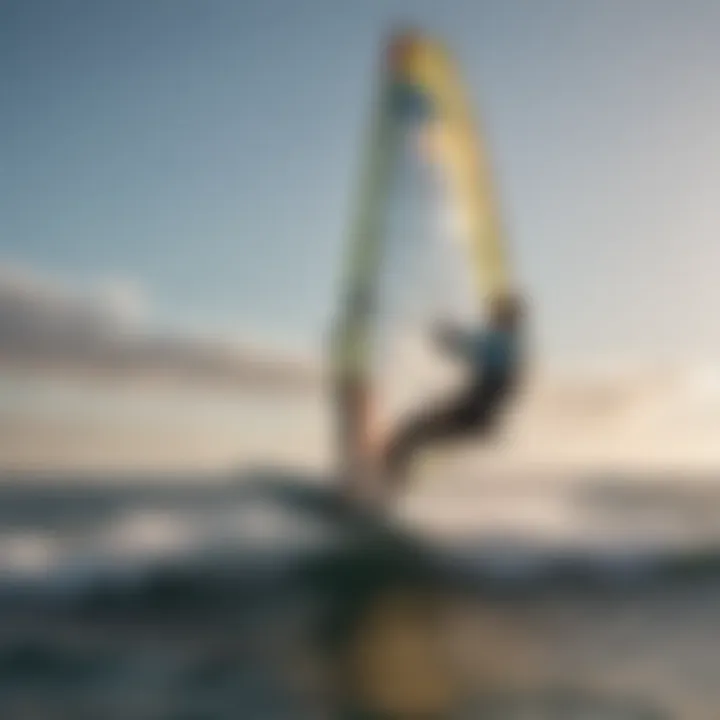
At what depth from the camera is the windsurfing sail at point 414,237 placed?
1.57 meters

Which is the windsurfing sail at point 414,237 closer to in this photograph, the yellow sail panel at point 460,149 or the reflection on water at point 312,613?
the yellow sail panel at point 460,149

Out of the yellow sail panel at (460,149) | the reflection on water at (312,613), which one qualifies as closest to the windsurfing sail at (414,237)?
the yellow sail panel at (460,149)

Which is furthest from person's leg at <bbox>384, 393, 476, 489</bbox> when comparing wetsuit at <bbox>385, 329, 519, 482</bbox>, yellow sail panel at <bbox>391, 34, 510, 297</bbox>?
yellow sail panel at <bbox>391, 34, 510, 297</bbox>

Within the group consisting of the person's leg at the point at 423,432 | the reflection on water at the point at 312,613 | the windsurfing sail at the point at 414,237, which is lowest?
the reflection on water at the point at 312,613

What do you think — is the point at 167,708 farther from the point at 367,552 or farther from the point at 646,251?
the point at 646,251

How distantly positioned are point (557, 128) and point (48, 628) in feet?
3.32

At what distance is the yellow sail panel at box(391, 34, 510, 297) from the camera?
161 cm

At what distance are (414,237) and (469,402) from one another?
25 centimetres

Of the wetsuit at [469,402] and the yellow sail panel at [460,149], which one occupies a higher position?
the yellow sail panel at [460,149]

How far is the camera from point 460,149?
5.33 feet

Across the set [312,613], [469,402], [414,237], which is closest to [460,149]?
[414,237]

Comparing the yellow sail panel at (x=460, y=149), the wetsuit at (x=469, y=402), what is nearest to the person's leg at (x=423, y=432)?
the wetsuit at (x=469, y=402)

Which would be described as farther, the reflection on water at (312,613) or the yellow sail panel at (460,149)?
the yellow sail panel at (460,149)

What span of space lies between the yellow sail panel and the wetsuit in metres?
0.08
